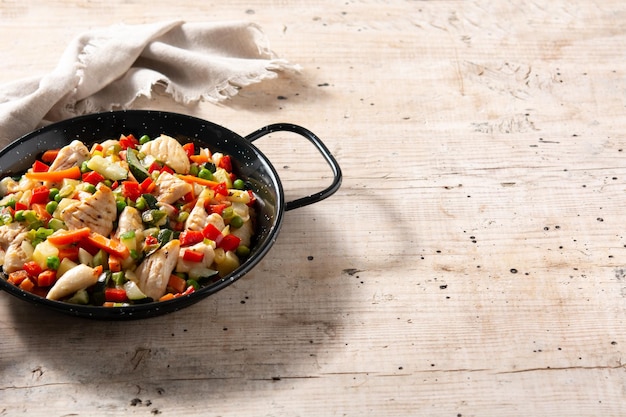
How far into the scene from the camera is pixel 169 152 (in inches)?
94.8

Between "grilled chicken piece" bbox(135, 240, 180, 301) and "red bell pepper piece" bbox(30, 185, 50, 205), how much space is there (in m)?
0.40

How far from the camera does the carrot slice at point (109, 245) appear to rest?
2.09 metres

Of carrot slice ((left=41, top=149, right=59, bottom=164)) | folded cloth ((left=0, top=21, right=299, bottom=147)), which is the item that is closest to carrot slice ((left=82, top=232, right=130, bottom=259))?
carrot slice ((left=41, top=149, right=59, bottom=164))

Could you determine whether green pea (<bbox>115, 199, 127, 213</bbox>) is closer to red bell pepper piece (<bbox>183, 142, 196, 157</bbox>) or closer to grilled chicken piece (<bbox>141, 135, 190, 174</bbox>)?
grilled chicken piece (<bbox>141, 135, 190, 174</bbox>)

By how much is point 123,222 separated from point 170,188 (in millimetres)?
190

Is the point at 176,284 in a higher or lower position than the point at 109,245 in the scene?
lower

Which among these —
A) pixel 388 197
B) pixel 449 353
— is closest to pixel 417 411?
pixel 449 353

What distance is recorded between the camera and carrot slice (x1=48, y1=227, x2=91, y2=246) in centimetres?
209

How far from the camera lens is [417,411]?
6.62ft

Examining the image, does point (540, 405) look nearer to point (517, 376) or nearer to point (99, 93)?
point (517, 376)

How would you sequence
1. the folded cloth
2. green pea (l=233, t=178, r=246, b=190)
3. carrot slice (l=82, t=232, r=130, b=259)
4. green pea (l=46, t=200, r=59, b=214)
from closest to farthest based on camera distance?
1. carrot slice (l=82, t=232, r=130, b=259)
2. green pea (l=46, t=200, r=59, b=214)
3. green pea (l=233, t=178, r=246, b=190)
4. the folded cloth

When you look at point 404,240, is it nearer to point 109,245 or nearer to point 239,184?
point 239,184

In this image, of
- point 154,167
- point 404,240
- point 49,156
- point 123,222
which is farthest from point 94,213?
point 404,240

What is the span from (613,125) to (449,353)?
138 centimetres
